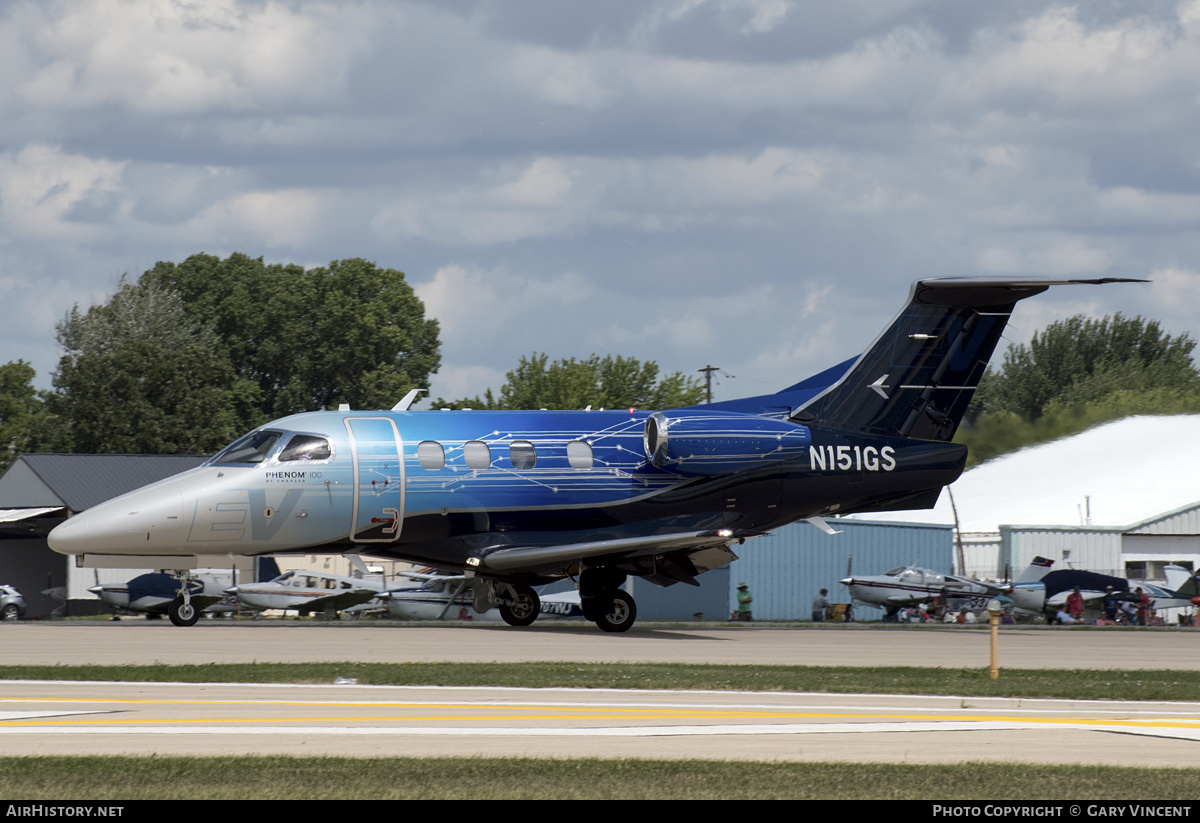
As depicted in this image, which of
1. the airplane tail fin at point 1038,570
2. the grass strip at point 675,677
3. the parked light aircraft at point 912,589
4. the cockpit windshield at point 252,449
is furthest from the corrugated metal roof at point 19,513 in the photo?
the airplane tail fin at point 1038,570

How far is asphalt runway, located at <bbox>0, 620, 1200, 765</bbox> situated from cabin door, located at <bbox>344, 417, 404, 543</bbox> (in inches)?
173

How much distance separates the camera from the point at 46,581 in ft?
157

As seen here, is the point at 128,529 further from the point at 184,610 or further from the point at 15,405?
the point at 15,405

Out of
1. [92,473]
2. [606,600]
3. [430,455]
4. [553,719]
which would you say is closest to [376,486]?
[430,455]

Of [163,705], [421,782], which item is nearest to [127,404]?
[163,705]

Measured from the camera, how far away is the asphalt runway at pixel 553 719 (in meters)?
10.6

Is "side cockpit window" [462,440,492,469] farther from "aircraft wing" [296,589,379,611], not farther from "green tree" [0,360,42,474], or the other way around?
"green tree" [0,360,42,474]

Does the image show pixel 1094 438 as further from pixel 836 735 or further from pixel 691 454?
pixel 836 735

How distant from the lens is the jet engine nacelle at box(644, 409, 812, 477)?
25.4 m

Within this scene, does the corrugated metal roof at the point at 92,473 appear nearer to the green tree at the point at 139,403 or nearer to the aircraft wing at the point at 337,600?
the aircraft wing at the point at 337,600

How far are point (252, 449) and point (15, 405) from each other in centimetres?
6837

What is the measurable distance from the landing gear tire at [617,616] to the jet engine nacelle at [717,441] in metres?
2.67

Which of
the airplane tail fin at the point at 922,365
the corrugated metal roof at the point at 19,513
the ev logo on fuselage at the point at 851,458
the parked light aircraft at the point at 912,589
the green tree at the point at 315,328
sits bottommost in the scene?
the parked light aircraft at the point at 912,589

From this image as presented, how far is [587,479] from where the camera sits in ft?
83.6
